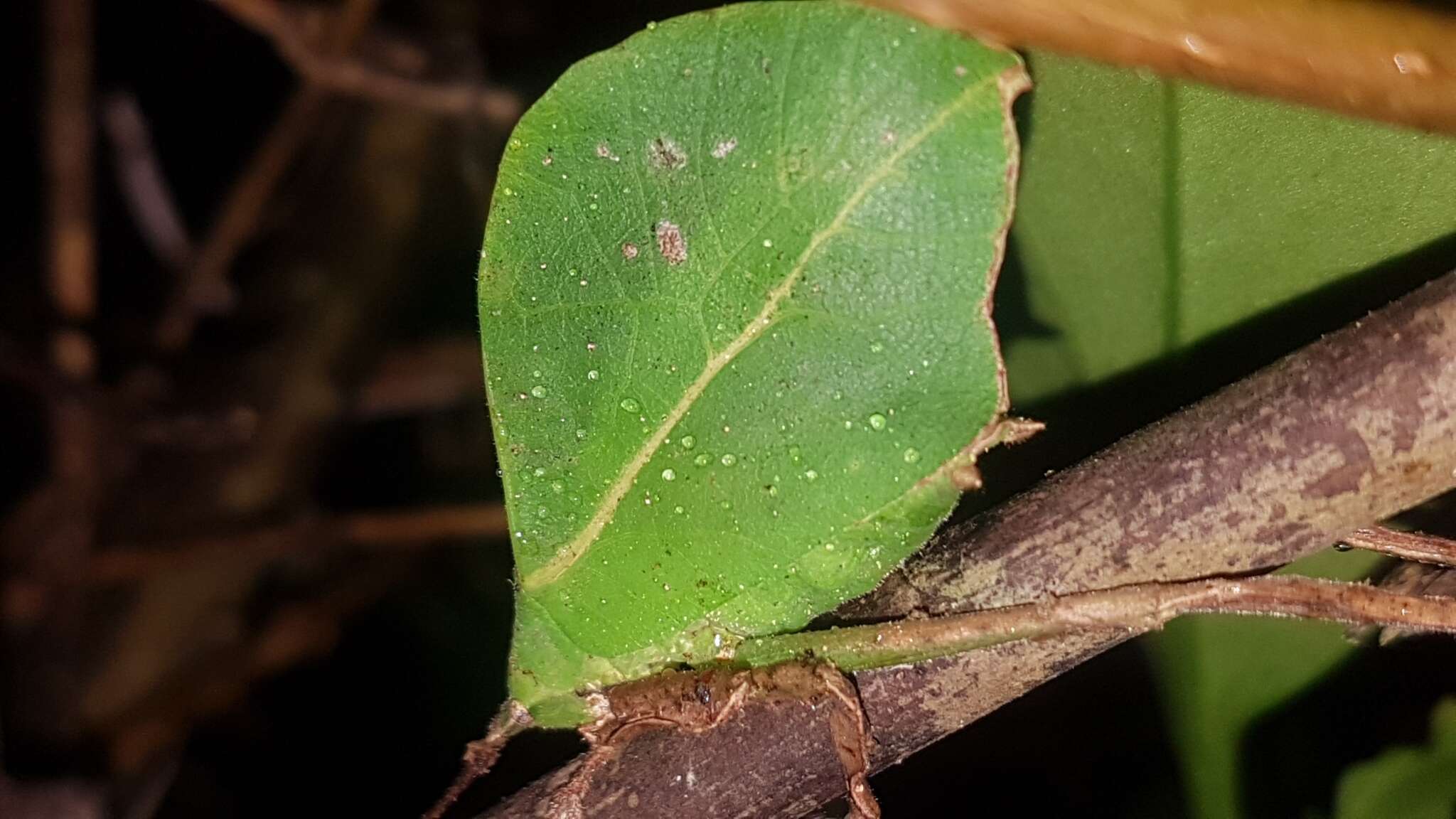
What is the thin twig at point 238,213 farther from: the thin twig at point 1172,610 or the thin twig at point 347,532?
the thin twig at point 1172,610

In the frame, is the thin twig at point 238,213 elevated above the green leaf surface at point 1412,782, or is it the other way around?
the thin twig at point 238,213

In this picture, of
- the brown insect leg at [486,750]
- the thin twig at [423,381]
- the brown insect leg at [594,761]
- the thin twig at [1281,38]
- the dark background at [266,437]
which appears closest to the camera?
the thin twig at [1281,38]

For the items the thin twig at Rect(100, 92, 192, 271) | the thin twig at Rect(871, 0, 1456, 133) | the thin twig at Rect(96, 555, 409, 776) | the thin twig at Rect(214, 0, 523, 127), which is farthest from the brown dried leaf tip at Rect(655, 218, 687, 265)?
the thin twig at Rect(100, 92, 192, 271)

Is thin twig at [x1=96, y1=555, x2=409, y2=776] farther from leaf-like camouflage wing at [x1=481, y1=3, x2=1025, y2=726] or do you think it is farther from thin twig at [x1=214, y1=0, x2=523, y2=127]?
leaf-like camouflage wing at [x1=481, y1=3, x2=1025, y2=726]

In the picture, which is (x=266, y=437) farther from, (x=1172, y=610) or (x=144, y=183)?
(x=1172, y=610)

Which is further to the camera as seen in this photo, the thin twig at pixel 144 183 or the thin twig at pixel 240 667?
the thin twig at pixel 144 183

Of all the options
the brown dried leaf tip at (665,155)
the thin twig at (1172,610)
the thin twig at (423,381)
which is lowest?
the thin twig at (423,381)

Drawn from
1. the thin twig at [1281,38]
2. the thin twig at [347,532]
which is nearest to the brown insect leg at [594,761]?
the thin twig at [1281,38]
